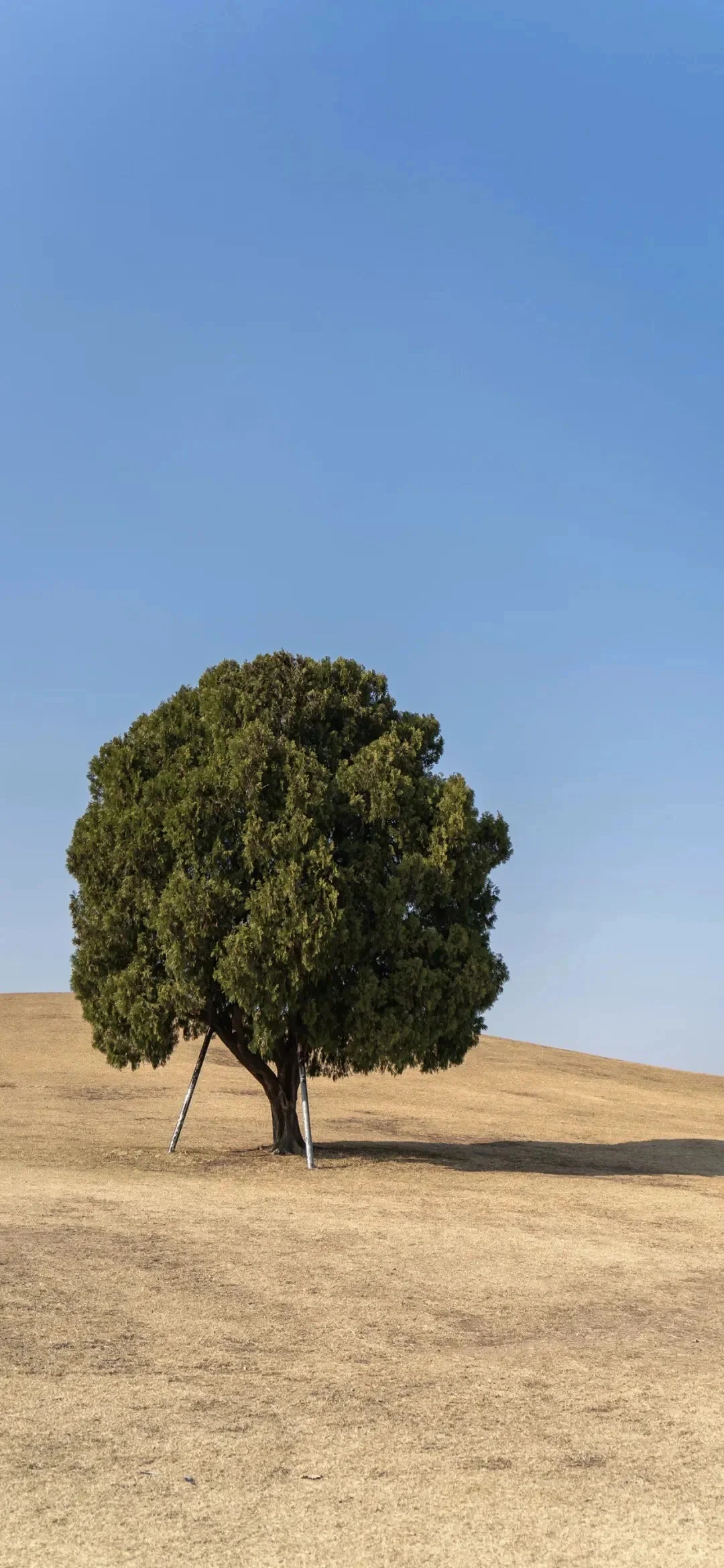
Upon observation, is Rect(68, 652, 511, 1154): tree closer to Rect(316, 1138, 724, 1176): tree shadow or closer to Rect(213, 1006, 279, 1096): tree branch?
Rect(213, 1006, 279, 1096): tree branch

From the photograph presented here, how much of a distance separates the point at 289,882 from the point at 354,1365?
47.3 ft

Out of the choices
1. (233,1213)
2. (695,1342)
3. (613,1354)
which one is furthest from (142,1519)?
(233,1213)

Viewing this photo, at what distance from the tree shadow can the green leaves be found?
279cm

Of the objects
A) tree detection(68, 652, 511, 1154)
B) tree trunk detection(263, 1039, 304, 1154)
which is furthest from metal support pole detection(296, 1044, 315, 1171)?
tree trunk detection(263, 1039, 304, 1154)

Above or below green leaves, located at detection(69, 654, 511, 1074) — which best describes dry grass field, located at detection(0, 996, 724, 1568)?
below

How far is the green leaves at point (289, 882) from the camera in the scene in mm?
24734

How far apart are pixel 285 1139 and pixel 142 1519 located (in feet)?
71.0

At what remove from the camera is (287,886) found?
24.3m

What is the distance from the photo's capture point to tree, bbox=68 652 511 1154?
24.8 metres

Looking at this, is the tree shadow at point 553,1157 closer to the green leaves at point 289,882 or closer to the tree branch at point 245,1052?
the tree branch at point 245,1052

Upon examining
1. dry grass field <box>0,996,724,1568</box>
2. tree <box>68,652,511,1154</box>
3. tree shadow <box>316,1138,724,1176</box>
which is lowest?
dry grass field <box>0,996,724,1568</box>

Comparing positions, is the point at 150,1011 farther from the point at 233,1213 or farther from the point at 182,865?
the point at 233,1213

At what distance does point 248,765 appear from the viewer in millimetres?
25469

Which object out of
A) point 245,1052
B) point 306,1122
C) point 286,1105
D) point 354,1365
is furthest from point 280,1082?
point 354,1365
